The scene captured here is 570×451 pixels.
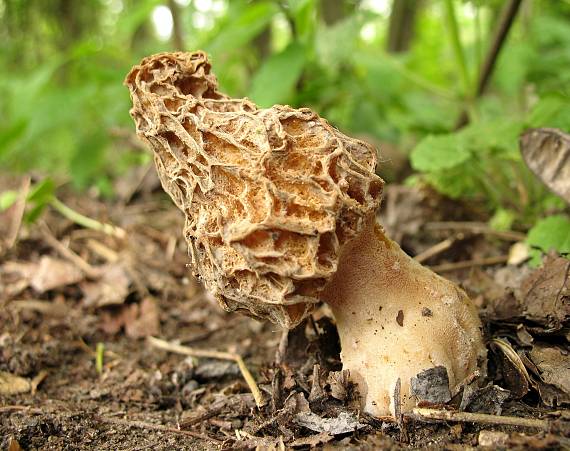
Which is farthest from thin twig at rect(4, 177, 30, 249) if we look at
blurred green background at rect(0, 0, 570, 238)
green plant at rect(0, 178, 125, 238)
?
blurred green background at rect(0, 0, 570, 238)

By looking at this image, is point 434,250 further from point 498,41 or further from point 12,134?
point 12,134

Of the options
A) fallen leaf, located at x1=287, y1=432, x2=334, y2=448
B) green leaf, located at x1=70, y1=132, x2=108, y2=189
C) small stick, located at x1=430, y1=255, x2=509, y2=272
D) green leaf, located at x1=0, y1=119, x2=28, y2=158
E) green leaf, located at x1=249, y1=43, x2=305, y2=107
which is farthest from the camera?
green leaf, located at x1=70, y1=132, x2=108, y2=189

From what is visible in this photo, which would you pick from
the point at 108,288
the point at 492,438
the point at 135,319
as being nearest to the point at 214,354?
the point at 135,319

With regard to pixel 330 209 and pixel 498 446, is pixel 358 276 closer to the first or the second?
pixel 330 209

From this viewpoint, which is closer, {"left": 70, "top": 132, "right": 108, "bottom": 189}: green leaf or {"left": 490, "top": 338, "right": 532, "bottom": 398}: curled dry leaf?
{"left": 490, "top": 338, "right": 532, "bottom": 398}: curled dry leaf

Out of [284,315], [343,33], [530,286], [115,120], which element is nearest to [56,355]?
[284,315]

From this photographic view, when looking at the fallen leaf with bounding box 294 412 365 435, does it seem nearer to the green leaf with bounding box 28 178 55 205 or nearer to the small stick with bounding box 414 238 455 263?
the small stick with bounding box 414 238 455 263
